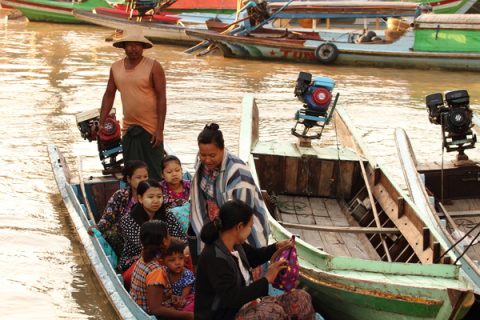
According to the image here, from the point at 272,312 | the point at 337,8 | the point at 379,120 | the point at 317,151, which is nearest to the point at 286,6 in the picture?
the point at 337,8

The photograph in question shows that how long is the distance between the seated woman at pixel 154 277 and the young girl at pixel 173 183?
94 centimetres

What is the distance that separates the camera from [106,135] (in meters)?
7.36

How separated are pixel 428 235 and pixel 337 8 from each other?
41.4ft

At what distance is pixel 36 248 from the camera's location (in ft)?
24.5

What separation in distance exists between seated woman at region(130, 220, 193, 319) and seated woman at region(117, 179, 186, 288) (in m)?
0.49

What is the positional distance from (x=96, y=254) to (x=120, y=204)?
36 centimetres

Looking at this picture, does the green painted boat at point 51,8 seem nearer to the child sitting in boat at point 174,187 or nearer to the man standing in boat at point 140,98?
the man standing in boat at point 140,98

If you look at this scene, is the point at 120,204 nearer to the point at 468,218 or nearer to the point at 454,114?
the point at 468,218

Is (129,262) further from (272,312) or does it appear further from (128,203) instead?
(272,312)

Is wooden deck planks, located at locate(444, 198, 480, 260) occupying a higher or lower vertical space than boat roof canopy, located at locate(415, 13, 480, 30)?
lower

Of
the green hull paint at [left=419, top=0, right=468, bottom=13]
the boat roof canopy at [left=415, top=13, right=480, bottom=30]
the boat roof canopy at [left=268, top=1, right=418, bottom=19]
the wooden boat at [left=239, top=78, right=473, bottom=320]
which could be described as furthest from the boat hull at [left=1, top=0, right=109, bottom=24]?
the wooden boat at [left=239, top=78, right=473, bottom=320]

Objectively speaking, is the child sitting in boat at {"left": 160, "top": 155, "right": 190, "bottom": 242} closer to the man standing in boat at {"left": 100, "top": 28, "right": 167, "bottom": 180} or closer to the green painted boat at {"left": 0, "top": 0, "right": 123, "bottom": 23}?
the man standing in boat at {"left": 100, "top": 28, "right": 167, "bottom": 180}

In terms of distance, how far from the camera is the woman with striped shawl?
4605 millimetres

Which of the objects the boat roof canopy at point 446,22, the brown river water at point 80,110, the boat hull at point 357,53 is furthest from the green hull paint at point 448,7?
the boat roof canopy at point 446,22
